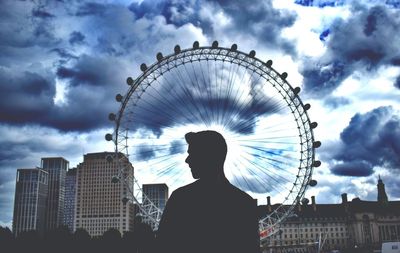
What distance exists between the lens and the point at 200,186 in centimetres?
433

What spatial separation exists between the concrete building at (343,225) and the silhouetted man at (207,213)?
148109 mm

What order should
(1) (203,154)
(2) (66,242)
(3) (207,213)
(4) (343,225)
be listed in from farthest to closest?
1. (4) (343,225)
2. (2) (66,242)
3. (1) (203,154)
4. (3) (207,213)

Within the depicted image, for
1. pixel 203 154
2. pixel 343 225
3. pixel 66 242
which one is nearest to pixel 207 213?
pixel 203 154

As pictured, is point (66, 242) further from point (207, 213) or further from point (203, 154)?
point (207, 213)

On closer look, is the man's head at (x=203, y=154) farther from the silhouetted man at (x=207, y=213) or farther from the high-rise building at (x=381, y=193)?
the high-rise building at (x=381, y=193)

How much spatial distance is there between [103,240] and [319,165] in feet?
133

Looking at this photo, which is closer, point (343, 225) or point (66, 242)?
point (66, 242)

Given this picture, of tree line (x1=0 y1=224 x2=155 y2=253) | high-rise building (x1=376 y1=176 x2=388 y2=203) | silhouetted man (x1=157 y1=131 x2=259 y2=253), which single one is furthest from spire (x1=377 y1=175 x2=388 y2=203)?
silhouetted man (x1=157 y1=131 x2=259 y2=253)

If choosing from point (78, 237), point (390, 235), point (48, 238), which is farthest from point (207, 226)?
point (390, 235)

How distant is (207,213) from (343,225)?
163973mm

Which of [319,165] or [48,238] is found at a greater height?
[319,165]

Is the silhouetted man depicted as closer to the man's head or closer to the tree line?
the man's head

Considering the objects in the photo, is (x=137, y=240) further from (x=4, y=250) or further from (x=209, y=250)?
(x=209, y=250)

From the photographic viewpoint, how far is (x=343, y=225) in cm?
15588
